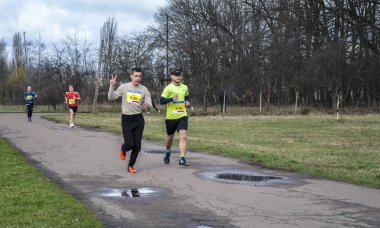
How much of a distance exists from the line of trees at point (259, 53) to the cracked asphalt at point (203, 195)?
25.7 m

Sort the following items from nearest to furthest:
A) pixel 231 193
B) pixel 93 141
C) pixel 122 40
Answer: pixel 231 193, pixel 93 141, pixel 122 40

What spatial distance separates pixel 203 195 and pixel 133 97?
307 cm

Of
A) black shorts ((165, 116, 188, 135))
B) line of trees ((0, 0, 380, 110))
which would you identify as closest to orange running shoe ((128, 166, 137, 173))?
black shorts ((165, 116, 188, 135))

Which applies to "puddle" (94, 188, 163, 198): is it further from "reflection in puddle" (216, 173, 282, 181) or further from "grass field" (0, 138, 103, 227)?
"reflection in puddle" (216, 173, 282, 181)

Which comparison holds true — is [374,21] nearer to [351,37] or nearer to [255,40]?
[351,37]

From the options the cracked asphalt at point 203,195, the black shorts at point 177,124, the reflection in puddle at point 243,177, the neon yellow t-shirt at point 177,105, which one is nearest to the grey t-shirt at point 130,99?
the neon yellow t-shirt at point 177,105

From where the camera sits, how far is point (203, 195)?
7871mm

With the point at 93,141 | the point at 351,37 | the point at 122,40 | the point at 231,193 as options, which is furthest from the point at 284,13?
the point at 231,193

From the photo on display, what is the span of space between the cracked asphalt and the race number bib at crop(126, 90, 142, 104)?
1.37m

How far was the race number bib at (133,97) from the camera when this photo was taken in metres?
10.2

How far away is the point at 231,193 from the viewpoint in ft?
26.4

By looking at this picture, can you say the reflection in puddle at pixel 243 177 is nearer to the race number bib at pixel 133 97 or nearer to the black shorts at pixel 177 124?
the black shorts at pixel 177 124

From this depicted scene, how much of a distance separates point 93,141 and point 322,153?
7.11 m

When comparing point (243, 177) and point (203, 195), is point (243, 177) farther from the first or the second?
point (203, 195)
